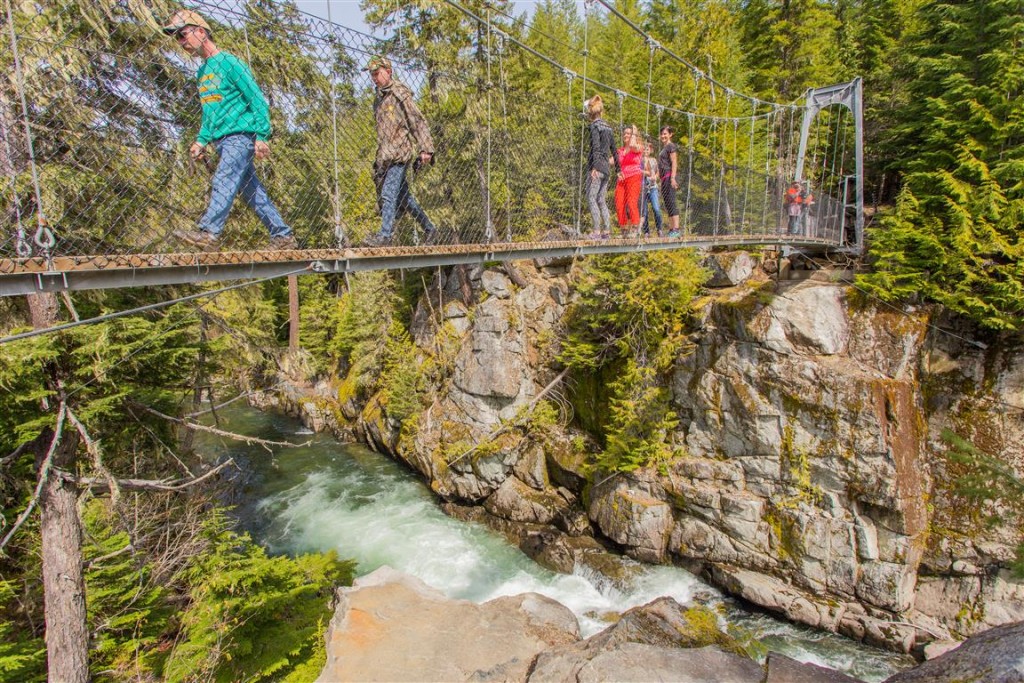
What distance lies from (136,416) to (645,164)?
228 inches

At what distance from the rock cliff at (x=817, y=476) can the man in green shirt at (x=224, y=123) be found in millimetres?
6338

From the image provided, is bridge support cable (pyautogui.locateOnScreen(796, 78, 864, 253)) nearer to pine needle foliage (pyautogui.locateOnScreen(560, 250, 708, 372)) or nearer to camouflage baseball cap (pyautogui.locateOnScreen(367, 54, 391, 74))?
pine needle foliage (pyautogui.locateOnScreen(560, 250, 708, 372))

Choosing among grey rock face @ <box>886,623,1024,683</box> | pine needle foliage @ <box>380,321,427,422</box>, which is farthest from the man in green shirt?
pine needle foliage @ <box>380,321,427,422</box>

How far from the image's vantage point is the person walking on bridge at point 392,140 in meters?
2.89

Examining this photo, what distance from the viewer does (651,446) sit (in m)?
7.20

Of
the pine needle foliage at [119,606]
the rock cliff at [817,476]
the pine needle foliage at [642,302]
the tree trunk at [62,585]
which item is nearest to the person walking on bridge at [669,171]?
the pine needle foliage at [642,302]

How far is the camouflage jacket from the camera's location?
2.92m

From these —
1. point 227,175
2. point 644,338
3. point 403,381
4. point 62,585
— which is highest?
point 227,175

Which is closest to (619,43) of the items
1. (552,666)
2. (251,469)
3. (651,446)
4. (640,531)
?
(651,446)

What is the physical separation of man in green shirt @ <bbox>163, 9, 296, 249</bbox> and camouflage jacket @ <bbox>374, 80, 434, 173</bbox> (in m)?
0.74

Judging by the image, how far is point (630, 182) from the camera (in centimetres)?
504

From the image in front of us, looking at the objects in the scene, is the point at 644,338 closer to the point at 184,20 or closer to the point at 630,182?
the point at 630,182

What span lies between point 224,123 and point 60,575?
3.71 metres

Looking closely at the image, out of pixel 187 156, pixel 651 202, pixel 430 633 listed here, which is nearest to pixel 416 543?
pixel 430 633
